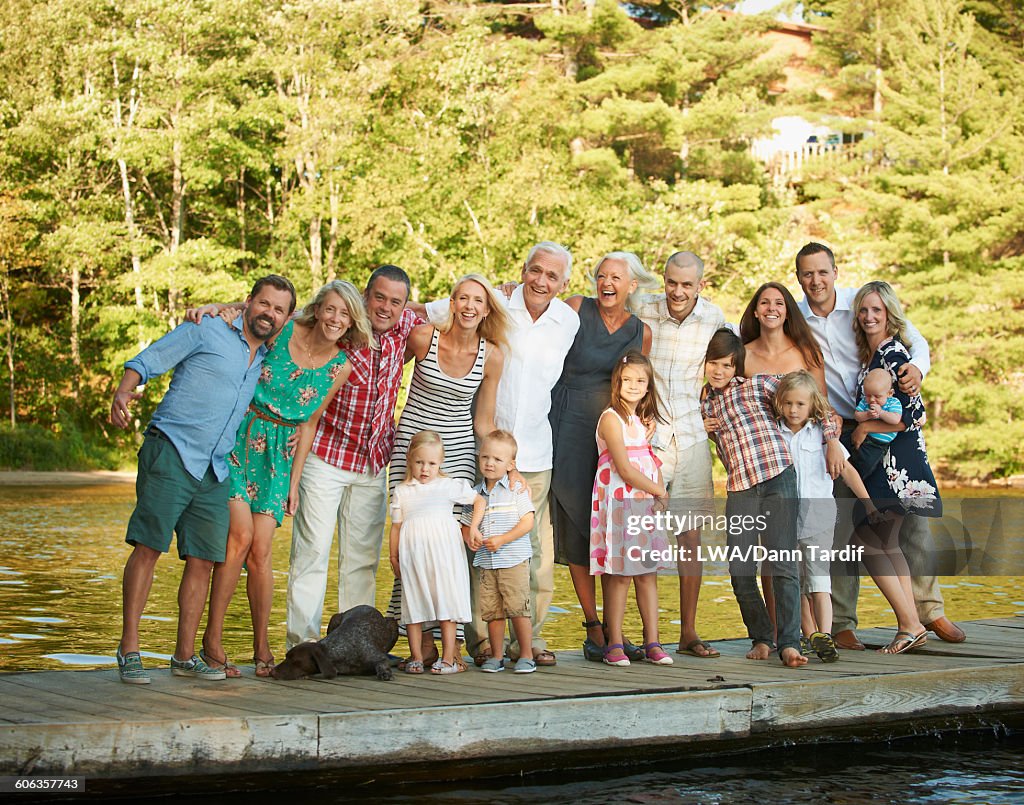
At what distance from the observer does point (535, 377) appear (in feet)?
19.0

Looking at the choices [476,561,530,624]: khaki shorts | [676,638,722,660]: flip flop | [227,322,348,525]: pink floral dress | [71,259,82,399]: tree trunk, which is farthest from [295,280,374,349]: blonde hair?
[71,259,82,399]: tree trunk

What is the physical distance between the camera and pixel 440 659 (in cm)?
566

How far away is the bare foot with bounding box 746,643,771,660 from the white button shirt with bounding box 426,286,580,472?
1321 mm

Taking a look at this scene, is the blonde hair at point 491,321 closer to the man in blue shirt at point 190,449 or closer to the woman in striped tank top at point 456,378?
the woman in striped tank top at point 456,378

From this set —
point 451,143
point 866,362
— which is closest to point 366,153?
point 451,143

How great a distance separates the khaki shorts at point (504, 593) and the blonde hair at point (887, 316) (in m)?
2.07

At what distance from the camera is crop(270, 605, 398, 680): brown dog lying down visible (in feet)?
17.2

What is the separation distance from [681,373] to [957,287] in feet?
74.8

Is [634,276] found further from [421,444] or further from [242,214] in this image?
[242,214]

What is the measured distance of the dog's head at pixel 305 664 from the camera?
A: 5.24 meters

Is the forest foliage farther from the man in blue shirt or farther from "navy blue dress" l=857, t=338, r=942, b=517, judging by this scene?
the man in blue shirt

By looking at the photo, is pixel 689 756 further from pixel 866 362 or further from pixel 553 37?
pixel 553 37

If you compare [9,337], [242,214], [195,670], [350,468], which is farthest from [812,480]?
[242,214]

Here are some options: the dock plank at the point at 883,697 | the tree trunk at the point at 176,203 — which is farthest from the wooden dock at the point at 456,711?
the tree trunk at the point at 176,203
